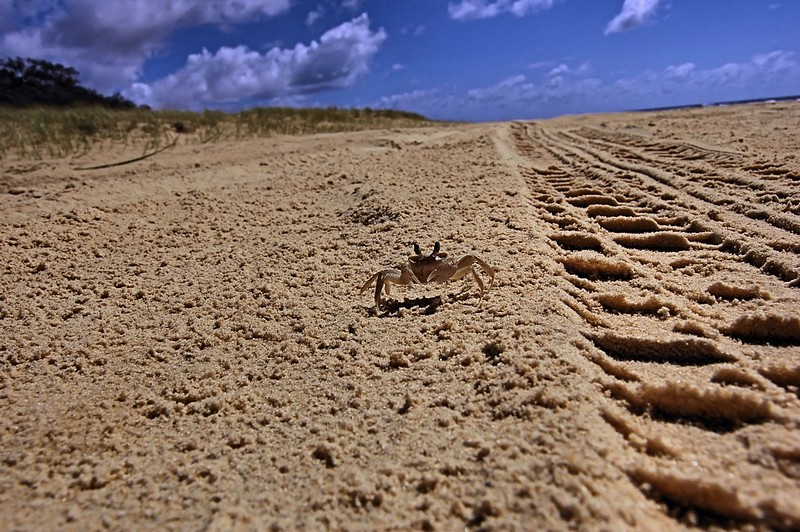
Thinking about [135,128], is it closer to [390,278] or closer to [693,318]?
[390,278]

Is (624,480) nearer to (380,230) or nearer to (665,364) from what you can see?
(665,364)

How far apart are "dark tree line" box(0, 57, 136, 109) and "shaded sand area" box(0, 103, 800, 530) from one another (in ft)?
78.0

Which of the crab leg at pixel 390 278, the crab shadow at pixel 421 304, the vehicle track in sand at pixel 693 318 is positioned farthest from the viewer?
the crab leg at pixel 390 278

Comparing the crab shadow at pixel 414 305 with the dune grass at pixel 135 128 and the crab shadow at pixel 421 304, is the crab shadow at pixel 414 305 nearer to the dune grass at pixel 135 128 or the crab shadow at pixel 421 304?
the crab shadow at pixel 421 304

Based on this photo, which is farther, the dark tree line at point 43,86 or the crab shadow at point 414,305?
the dark tree line at point 43,86

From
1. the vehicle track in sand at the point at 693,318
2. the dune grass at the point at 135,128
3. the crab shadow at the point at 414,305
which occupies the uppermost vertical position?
the dune grass at the point at 135,128

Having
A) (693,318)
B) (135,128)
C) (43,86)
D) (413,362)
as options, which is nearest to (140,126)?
(135,128)

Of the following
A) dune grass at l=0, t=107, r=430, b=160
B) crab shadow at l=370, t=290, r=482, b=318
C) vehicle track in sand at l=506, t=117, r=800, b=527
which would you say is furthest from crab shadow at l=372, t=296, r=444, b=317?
dune grass at l=0, t=107, r=430, b=160

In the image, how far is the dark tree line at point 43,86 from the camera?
79.7 feet

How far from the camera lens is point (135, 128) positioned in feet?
38.0

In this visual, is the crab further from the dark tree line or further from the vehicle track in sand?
the dark tree line

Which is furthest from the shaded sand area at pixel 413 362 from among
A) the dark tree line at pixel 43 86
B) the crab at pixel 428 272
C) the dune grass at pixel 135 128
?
the dark tree line at pixel 43 86

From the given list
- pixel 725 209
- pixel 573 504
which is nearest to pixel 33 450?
pixel 573 504

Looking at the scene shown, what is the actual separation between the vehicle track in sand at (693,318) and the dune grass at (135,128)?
27.9ft
